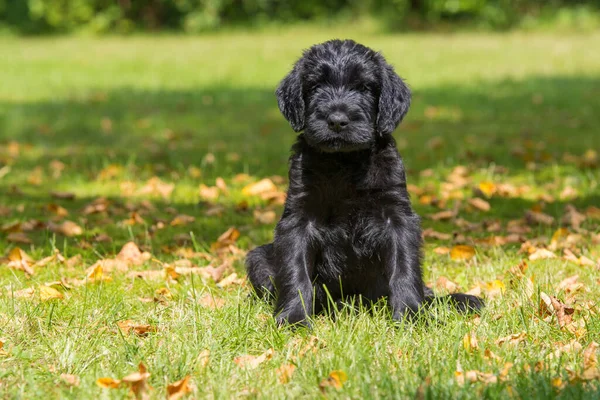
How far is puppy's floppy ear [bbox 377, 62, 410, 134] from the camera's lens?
3.90m

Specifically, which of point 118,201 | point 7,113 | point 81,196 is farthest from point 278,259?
point 7,113

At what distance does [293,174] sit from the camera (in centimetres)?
392

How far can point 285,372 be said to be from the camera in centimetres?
301

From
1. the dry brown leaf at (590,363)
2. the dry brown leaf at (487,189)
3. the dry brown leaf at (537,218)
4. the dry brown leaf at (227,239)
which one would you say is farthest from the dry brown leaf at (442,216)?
the dry brown leaf at (590,363)

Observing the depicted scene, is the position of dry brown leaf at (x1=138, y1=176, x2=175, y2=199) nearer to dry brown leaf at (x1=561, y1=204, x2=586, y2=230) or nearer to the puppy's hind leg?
the puppy's hind leg

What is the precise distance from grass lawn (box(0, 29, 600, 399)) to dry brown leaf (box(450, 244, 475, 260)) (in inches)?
0.6

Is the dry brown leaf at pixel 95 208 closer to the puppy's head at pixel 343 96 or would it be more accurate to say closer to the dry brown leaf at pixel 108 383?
the puppy's head at pixel 343 96

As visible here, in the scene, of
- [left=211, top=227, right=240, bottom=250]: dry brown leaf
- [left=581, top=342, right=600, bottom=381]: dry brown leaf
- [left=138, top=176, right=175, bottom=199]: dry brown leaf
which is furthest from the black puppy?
[left=138, top=176, right=175, bottom=199]: dry brown leaf

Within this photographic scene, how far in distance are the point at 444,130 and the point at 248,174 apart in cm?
358

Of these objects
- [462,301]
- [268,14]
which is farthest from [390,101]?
[268,14]

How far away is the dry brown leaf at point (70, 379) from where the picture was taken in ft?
9.70

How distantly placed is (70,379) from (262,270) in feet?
4.64

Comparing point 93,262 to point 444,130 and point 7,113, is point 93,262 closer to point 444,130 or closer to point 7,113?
point 444,130

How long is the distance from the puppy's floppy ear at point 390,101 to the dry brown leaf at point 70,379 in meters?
1.83
